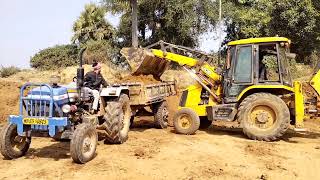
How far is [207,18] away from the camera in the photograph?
2625 centimetres

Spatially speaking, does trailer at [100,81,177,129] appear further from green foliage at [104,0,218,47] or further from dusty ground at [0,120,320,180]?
green foliage at [104,0,218,47]

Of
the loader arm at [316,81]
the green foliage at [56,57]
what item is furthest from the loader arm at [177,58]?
the green foliage at [56,57]

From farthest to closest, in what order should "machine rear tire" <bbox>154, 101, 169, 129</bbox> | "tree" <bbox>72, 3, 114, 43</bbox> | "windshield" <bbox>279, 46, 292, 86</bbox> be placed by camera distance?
"tree" <bbox>72, 3, 114, 43</bbox>
"machine rear tire" <bbox>154, 101, 169, 129</bbox>
"windshield" <bbox>279, 46, 292, 86</bbox>

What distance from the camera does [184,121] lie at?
38.8 feet

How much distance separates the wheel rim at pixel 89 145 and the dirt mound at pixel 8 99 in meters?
7.17

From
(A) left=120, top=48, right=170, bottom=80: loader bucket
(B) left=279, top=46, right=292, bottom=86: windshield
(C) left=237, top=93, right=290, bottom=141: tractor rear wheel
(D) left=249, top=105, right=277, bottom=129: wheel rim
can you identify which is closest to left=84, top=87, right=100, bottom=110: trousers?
(A) left=120, top=48, right=170, bottom=80: loader bucket

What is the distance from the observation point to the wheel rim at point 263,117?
10781 mm

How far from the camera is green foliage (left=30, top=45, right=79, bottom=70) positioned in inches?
1194

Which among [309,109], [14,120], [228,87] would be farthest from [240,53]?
[14,120]

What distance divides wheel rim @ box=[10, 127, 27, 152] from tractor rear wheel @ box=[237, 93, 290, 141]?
538 cm

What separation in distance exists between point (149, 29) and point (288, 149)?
19250 mm

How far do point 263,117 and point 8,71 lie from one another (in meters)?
20.0

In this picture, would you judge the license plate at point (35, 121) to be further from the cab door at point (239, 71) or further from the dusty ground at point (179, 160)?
the cab door at point (239, 71)

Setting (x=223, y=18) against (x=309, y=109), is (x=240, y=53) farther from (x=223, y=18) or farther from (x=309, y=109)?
(x=223, y=18)
